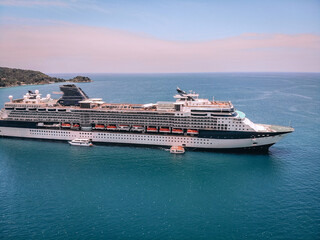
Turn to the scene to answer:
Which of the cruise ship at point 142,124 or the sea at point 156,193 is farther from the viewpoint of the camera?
the cruise ship at point 142,124

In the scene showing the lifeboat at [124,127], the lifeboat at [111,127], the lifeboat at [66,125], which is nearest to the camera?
the lifeboat at [124,127]

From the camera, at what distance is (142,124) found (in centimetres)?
4391

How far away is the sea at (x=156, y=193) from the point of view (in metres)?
22.7

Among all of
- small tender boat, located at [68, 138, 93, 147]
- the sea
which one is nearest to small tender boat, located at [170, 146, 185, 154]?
the sea

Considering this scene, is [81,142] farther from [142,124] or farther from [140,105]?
[140,105]

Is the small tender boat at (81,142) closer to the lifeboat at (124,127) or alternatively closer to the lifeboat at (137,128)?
the lifeboat at (124,127)

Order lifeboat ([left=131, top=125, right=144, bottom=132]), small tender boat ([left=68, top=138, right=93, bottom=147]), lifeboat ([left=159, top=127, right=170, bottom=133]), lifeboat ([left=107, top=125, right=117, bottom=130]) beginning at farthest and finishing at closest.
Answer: lifeboat ([left=107, top=125, right=117, bottom=130]), lifeboat ([left=131, top=125, right=144, bottom=132]), small tender boat ([left=68, top=138, right=93, bottom=147]), lifeboat ([left=159, top=127, right=170, bottom=133])

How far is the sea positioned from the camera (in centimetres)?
→ 2270

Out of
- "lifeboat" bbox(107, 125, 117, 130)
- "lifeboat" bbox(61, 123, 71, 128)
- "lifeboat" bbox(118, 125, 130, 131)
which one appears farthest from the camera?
"lifeboat" bbox(61, 123, 71, 128)

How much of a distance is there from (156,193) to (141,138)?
51.3ft

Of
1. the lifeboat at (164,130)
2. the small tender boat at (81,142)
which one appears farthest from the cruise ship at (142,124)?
the small tender boat at (81,142)

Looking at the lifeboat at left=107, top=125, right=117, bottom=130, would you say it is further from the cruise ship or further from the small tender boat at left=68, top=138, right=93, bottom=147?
the small tender boat at left=68, top=138, right=93, bottom=147

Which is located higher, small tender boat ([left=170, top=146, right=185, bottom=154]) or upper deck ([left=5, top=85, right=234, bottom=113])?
upper deck ([left=5, top=85, right=234, bottom=113])

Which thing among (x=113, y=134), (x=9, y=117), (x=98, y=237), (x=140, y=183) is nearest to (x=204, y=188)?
(x=140, y=183)
